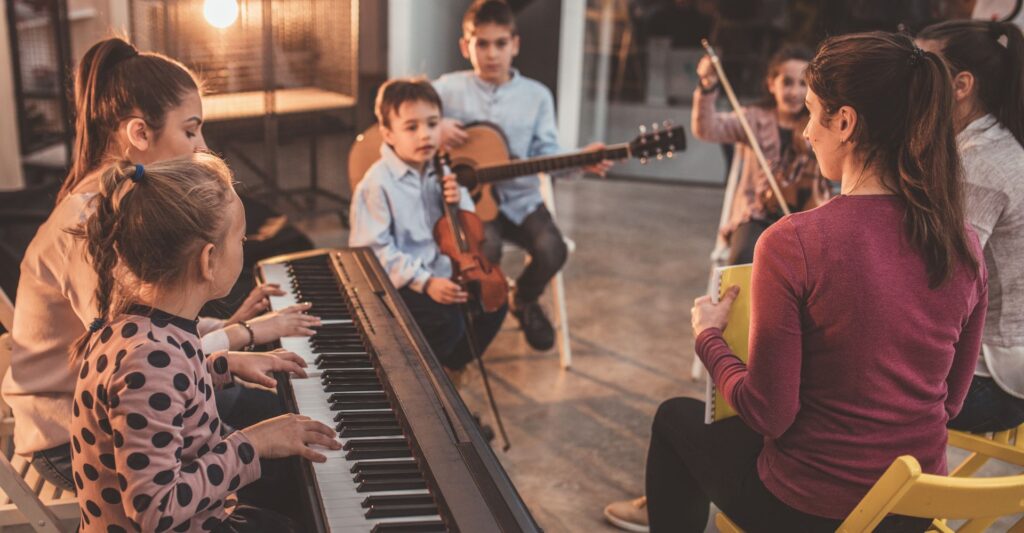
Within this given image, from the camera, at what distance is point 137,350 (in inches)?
50.8

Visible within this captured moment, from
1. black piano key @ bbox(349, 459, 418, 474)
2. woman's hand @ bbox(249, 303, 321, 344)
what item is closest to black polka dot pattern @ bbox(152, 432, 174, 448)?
black piano key @ bbox(349, 459, 418, 474)

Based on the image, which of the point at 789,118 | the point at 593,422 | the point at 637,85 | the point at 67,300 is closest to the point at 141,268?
the point at 67,300

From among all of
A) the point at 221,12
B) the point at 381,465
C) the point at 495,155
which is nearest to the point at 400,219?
the point at 495,155

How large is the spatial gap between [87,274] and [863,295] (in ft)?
4.23

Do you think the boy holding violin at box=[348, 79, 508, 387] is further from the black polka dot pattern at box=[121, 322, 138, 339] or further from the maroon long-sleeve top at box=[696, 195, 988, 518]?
the black polka dot pattern at box=[121, 322, 138, 339]

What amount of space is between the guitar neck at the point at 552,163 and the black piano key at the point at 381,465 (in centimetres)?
192

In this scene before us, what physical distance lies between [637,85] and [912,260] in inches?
219

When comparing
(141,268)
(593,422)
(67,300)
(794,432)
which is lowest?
(593,422)

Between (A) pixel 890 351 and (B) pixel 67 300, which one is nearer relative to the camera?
(A) pixel 890 351

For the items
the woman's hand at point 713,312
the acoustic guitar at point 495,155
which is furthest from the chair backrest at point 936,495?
the acoustic guitar at point 495,155

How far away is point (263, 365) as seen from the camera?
65.4 inches

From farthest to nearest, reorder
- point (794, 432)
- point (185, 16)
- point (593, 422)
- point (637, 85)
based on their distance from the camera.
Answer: point (637, 85) < point (185, 16) < point (593, 422) < point (794, 432)

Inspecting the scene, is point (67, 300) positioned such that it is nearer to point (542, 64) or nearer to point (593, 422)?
point (593, 422)

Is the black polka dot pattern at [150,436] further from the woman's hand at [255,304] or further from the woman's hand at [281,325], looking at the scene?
the woman's hand at [255,304]
